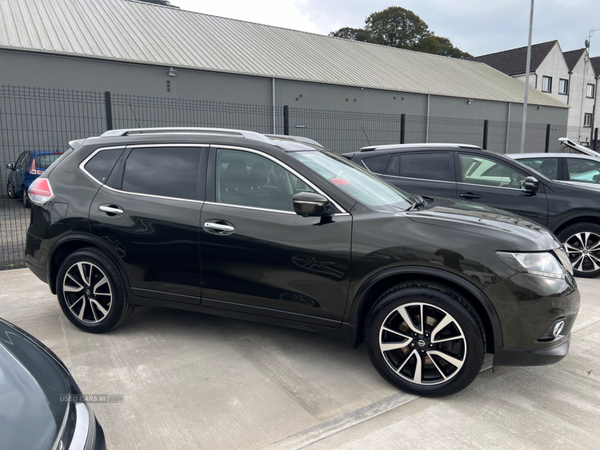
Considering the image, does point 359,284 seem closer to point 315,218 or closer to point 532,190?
point 315,218

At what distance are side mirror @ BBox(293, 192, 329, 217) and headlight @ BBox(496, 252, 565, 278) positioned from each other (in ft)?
3.73

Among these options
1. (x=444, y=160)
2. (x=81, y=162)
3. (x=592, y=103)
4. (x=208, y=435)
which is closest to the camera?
(x=208, y=435)

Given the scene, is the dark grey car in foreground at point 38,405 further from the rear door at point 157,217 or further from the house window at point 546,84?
the house window at point 546,84

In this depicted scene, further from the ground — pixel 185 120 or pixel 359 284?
pixel 185 120

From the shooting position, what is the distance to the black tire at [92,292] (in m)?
3.77

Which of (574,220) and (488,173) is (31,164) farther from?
(574,220)

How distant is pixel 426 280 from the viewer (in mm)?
2936

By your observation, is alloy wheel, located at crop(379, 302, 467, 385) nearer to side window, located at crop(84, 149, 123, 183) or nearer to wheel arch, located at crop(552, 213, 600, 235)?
side window, located at crop(84, 149, 123, 183)

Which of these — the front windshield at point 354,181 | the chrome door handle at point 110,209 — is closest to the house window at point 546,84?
the front windshield at point 354,181

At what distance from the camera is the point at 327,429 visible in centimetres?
264

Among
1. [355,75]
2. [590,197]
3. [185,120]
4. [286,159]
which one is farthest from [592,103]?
[286,159]

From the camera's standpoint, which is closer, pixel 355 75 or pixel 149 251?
pixel 149 251

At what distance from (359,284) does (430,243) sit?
53cm

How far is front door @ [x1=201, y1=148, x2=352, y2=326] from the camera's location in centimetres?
311
